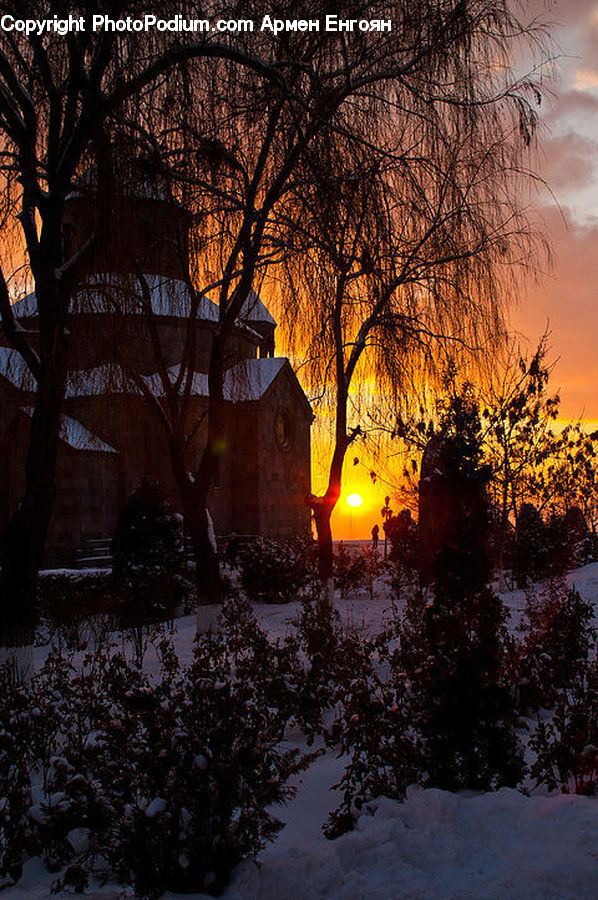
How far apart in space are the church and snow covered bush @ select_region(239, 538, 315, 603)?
9.40 feet

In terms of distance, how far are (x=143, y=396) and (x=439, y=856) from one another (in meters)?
8.16

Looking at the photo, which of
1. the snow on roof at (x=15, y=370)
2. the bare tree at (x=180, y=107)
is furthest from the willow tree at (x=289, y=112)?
the snow on roof at (x=15, y=370)

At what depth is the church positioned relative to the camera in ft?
24.5

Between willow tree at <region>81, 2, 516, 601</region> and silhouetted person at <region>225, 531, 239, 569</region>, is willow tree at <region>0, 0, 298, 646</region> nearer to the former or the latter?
willow tree at <region>81, 2, 516, 601</region>

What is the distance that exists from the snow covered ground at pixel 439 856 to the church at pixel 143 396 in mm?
4880

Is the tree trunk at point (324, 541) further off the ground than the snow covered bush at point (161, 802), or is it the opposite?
the tree trunk at point (324, 541)

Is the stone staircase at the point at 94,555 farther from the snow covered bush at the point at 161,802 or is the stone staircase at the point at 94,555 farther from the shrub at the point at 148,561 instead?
the snow covered bush at the point at 161,802

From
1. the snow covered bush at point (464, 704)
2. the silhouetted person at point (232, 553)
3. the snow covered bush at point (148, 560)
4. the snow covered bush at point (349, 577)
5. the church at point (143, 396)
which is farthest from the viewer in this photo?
the silhouetted person at point (232, 553)

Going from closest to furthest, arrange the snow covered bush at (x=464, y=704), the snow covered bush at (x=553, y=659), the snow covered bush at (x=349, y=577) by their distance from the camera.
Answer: the snow covered bush at (x=464, y=704) < the snow covered bush at (x=553, y=659) < the snow covered bush at (x=349, y=577)

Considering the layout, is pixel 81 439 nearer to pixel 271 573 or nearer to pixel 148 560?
pixel 271 573

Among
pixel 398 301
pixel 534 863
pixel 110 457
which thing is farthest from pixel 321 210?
pixel 110 457

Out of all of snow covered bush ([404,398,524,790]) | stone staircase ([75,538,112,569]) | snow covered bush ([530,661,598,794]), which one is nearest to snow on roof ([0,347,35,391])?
stone staircase ([75,538,112,569])

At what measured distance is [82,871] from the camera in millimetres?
3232

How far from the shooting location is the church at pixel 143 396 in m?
7.47
